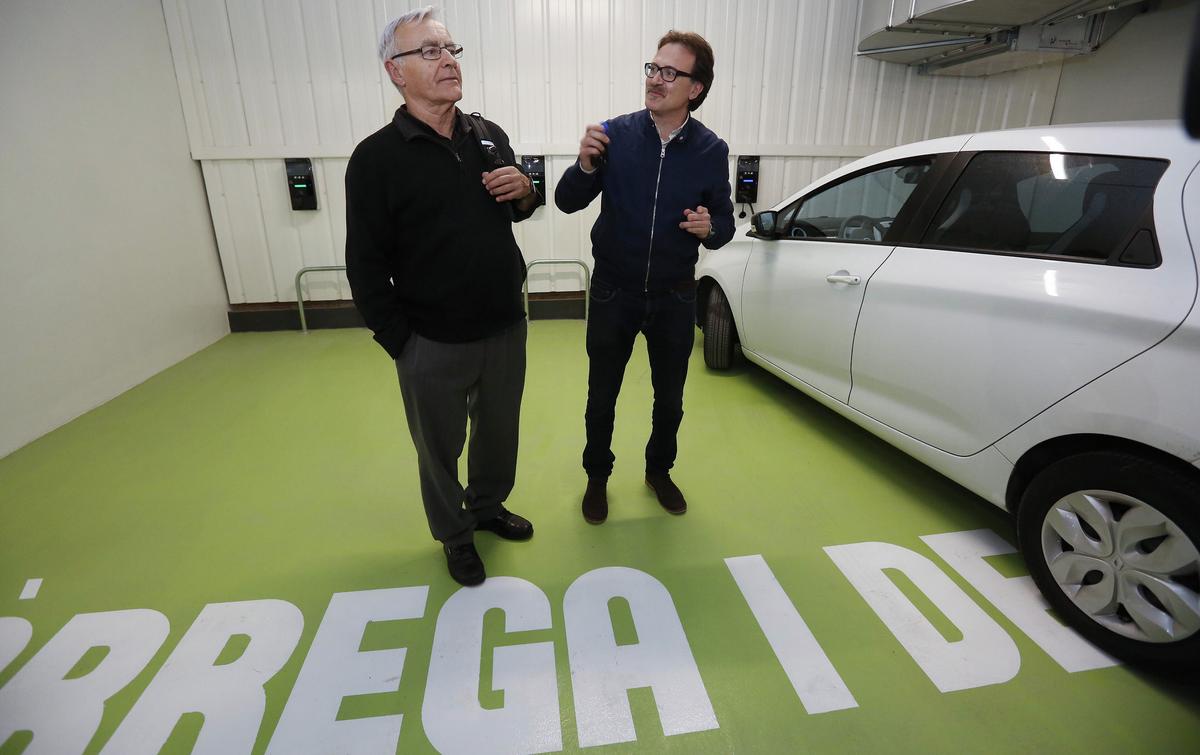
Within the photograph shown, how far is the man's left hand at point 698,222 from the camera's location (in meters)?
→ 2.00

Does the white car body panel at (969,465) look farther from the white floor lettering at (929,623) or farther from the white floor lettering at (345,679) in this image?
the white floor lettering at (345,679)

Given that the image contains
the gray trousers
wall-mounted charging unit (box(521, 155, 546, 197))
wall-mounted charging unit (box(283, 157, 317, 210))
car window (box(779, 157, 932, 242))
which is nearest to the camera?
the gray trousers

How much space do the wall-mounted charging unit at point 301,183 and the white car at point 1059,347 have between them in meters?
4.65

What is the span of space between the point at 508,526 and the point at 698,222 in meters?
→ 1.39

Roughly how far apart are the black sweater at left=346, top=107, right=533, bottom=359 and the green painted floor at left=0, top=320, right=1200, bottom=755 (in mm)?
967

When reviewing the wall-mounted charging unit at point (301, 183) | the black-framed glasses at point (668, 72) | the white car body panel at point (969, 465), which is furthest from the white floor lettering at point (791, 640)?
the wall-mounted charging unit at point (301, 183)

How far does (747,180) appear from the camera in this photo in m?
5.62

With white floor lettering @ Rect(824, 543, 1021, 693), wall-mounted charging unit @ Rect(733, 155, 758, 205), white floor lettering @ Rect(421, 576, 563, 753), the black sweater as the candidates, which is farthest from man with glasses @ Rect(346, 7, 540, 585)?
wall-mounted charging unit @ Rect(733, 155, 758, 205)

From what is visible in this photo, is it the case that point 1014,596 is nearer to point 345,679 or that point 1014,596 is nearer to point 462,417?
point 462,417

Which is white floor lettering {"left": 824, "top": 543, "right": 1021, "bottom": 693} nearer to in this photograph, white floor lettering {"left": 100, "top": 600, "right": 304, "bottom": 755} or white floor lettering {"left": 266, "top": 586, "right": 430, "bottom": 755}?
white floor lettering {"left": 266, "top": 586, "right": 430, "bottom": 755}

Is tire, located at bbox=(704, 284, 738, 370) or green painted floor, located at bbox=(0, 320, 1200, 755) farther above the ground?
tire, located at bbox=(704, 284, 738, 370)

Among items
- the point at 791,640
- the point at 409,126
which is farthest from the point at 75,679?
the point at 791,640

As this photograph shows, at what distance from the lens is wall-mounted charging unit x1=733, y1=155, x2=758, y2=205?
558 cm

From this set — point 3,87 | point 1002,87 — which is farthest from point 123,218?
point 1002,87
